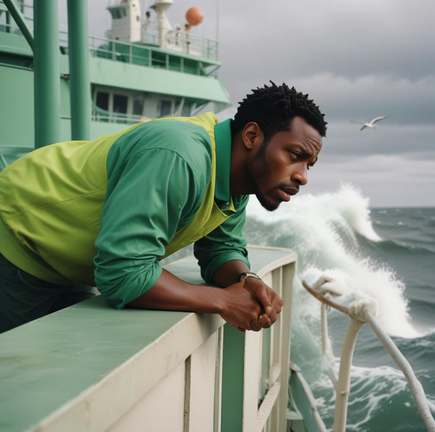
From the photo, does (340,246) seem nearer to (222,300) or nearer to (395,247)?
(395,247)

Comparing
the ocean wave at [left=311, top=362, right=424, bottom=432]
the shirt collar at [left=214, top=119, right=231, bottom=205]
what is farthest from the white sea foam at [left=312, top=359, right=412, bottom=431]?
the shirt collar at [left=214, top=119, right=231, bottom=205]

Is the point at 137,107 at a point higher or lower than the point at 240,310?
higher

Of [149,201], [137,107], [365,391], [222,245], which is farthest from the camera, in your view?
[137,107]

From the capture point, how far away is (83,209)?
146cm

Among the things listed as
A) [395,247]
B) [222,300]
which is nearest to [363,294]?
[222,300]

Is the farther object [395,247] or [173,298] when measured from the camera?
[395,247]

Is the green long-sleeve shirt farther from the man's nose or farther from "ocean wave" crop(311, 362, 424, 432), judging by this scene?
"ocean wave" crop(311, 362, 424, 432)

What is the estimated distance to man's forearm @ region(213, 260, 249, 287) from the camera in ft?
5.73

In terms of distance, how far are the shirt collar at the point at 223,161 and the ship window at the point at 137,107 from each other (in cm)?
1107

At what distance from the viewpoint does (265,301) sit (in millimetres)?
1421

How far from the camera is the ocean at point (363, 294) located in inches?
299

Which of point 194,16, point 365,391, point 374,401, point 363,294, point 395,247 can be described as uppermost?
point 194,16

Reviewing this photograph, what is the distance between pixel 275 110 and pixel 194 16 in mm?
13338

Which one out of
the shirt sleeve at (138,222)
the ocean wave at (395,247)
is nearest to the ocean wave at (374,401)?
the shirt sleeve at (138,222)
